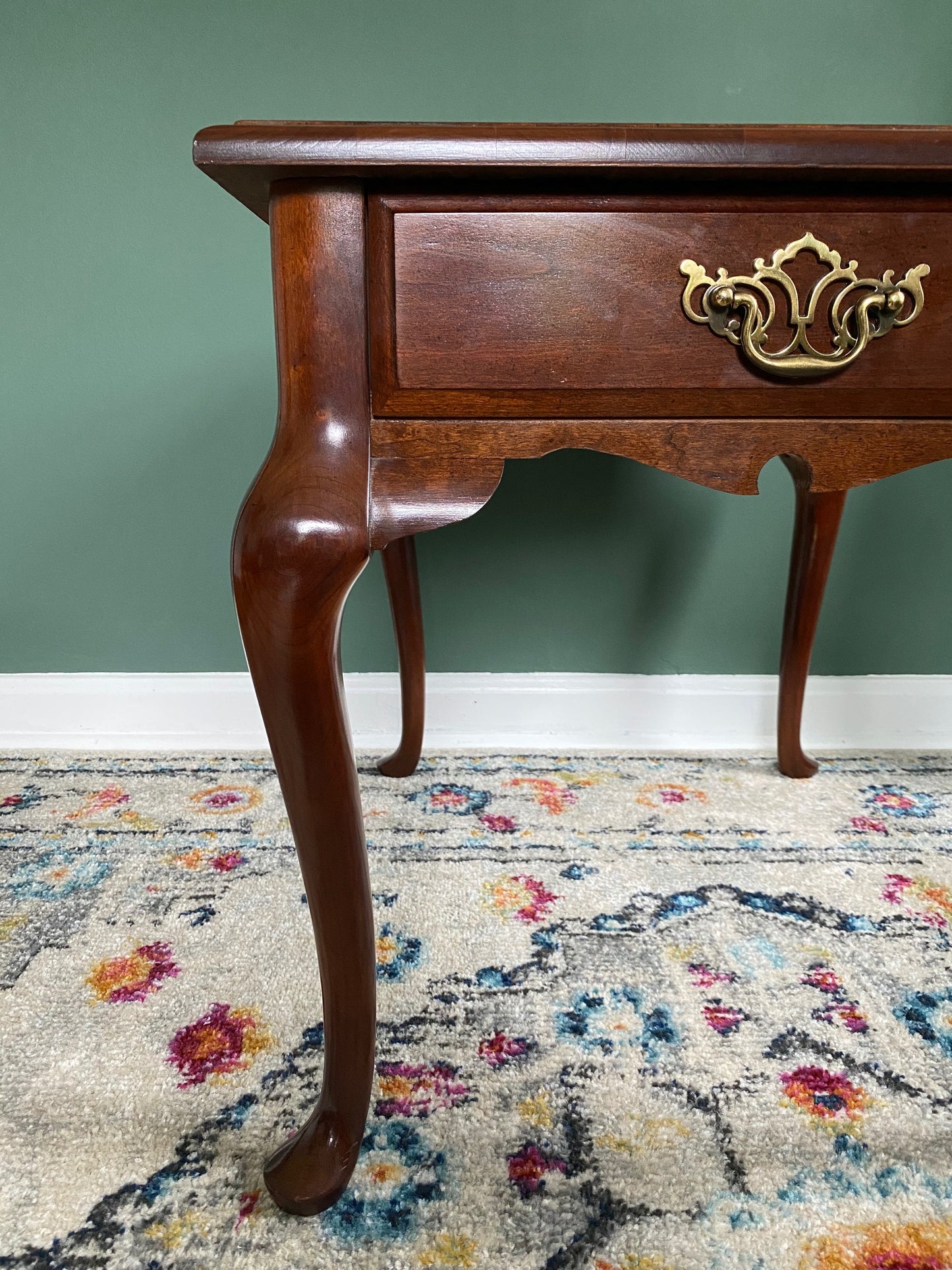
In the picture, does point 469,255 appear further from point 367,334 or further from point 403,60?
point 403,60

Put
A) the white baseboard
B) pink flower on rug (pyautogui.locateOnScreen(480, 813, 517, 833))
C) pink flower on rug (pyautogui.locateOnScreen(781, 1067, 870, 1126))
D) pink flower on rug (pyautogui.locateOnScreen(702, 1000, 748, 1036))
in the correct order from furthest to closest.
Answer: the white baseboard
pink flower on rug (pyautogui.locateOnScreen(480, 813, 517, 833))
pink flower on rug (pyautogui.locateOnScreen(702, 1000, 748, 1036))
pink flower on rug (pyautogui.locateOnScreen(781, 1067, 870, 1126))

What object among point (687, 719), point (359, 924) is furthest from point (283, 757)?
point (687, 719)

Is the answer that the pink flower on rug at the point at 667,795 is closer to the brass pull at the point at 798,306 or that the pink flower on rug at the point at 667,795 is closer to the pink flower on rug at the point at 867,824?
the pink flower on rug at the point at 867,824

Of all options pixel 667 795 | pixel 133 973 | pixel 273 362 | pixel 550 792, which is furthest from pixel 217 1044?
pixel 273 362

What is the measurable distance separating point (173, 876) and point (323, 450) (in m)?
0.72

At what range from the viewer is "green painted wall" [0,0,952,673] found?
1.33m

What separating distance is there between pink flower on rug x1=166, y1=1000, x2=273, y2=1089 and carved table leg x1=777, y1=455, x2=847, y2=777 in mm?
956

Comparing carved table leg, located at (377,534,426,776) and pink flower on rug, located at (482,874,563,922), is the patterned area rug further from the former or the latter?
carved table leg, located at (377,534,426,776)

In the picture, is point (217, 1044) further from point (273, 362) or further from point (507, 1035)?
point (273, 362)

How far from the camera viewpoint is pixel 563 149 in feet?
1.66

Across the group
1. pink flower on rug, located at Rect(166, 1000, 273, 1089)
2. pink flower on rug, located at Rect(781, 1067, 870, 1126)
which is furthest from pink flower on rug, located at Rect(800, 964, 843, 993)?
Result: pink flower on rug, located at Rect(166, 1000, 273, 1089)

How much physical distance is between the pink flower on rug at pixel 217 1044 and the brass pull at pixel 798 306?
70cm

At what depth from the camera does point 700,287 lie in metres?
0.55

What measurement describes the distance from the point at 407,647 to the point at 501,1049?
0.72 meters
